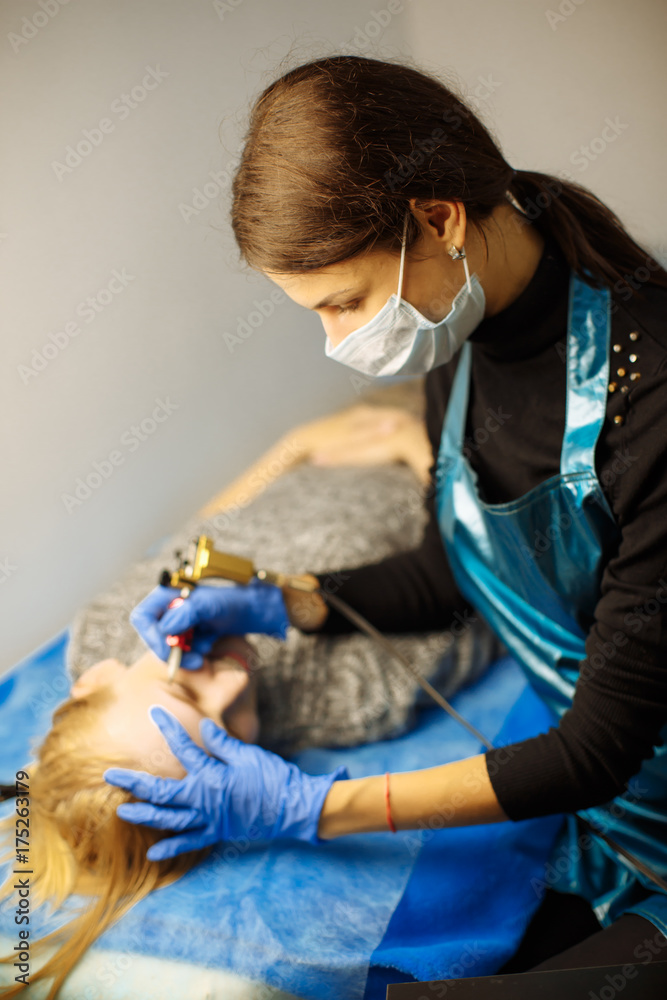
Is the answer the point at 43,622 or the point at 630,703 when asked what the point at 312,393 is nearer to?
the point at 43,622

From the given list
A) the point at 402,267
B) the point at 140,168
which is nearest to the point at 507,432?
the point at 402,267

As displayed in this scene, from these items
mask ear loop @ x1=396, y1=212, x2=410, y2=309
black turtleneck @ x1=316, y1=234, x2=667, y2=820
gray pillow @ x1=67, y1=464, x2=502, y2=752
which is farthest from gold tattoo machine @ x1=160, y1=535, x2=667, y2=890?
mask ear loop @ x1=396, y1=212, x2=410, y2=309

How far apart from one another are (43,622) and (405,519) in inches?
32.6

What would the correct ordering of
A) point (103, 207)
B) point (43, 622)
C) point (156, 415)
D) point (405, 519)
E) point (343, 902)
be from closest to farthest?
point (343, 902) → point (103, 207) → point (43, 622) → point (156, 415) → point (405, 519)

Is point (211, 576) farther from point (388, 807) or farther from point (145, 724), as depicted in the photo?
point (388, 807)

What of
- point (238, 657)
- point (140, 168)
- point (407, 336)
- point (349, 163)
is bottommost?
point (238, 657)

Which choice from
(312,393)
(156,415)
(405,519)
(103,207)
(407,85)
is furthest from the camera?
(312,393)

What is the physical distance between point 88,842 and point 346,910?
1.31 feet

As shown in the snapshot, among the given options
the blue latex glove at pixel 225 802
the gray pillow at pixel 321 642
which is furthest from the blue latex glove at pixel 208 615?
the blue latex glove at pixel 225 802

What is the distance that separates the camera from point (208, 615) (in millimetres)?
1232

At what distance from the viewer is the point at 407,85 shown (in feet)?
2.84

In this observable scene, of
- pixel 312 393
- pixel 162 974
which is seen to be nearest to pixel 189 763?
pixel 162 974

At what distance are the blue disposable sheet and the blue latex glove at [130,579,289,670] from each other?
31 centimetres

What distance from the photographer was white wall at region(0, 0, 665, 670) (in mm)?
1065
